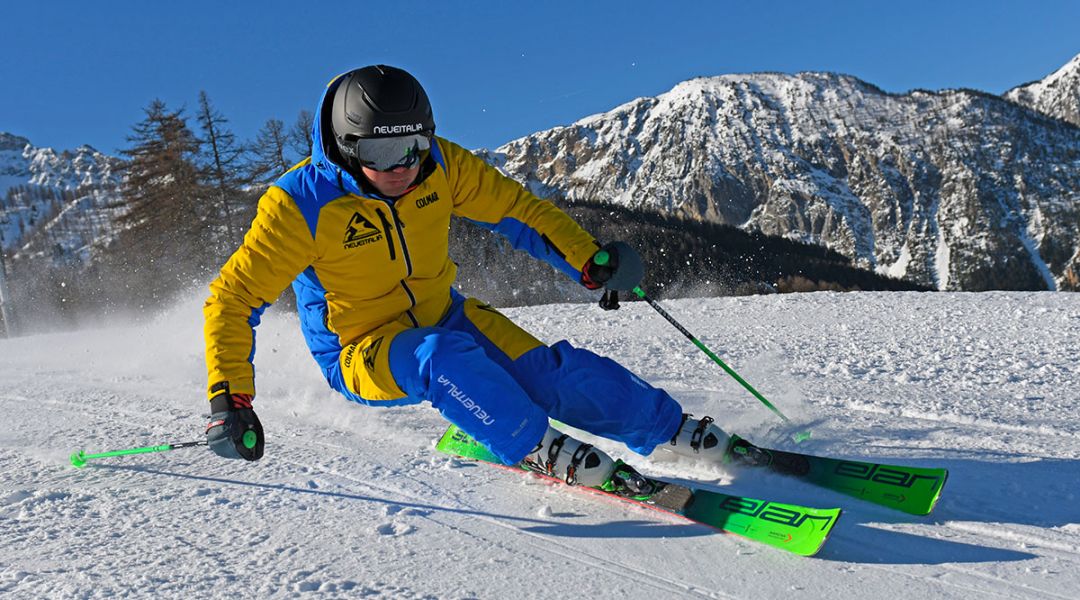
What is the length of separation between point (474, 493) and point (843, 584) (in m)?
1.42

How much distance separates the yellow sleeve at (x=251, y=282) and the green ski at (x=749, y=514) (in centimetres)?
142

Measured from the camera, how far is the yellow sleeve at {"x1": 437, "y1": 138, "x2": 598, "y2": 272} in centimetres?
350

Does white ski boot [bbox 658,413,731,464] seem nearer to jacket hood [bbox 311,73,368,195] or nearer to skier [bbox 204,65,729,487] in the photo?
skier [bbox 204,65,729,487]

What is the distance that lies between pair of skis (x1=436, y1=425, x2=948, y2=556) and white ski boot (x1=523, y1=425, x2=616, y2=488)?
87mm

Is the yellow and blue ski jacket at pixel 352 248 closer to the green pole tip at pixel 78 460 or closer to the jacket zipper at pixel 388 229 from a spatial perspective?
the jacket zipper at pixel 388 229

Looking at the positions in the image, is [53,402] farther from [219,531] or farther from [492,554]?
[492,554]

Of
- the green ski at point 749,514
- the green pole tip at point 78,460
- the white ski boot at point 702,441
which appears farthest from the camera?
the green pole tip at point 78,460

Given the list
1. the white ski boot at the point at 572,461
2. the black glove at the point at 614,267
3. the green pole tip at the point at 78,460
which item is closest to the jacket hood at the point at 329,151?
the black glove at the point at 614,267

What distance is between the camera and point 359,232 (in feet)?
10.0

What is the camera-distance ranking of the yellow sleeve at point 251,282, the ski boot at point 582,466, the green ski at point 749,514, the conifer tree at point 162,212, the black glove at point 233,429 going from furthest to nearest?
the conifer tree at point 162,212 < the ski boot at point 582,466 < the yellow sleeve at point 251,282 < the black glove at point 233,429 < the green ski at point 749,514

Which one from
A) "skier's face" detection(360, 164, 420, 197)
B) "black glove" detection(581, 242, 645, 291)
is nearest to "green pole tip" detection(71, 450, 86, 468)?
"skier's face" detection(360, 164, 420, 197)

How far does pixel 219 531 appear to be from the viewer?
2578mm

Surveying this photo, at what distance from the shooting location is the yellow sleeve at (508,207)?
11.5 feet

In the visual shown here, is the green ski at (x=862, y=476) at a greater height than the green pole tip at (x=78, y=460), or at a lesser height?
lesser
